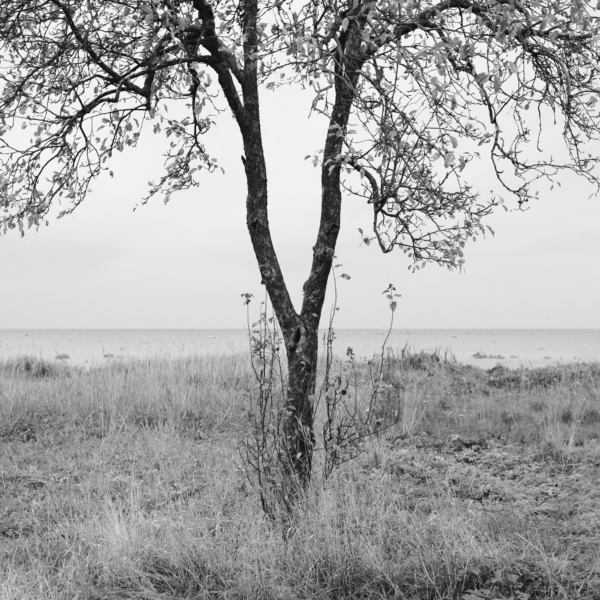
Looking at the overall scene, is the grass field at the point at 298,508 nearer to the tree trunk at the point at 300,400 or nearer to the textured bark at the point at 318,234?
the tree trunk at the point at 300,400

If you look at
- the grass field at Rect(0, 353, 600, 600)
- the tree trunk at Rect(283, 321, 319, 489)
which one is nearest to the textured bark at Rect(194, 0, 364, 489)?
the tree trunk at Rect(283, 321, 319, 489)

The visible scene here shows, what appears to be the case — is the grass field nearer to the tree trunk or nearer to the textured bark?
the tree trunk

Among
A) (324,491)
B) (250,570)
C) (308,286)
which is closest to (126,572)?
(250,570)

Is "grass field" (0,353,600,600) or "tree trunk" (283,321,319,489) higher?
"tree trunk" (283,321,319,489)

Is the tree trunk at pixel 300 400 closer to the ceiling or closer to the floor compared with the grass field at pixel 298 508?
closer to the ceiling

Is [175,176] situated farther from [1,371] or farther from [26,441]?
[1,371]

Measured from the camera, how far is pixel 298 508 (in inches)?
192

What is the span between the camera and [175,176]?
311 inches

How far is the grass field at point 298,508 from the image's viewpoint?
4.38m

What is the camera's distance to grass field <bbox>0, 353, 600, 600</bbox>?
438 centimetres

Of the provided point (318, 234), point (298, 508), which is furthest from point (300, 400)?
point (318, 234)

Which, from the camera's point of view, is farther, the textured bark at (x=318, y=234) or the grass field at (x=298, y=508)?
the textured bark at (x=318, y=234)

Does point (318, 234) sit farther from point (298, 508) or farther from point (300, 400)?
point (298, 508)

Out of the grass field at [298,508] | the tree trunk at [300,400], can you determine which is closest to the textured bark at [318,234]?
the tree trunk at [300,400]
